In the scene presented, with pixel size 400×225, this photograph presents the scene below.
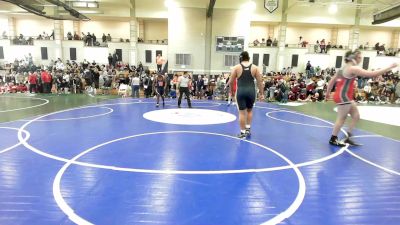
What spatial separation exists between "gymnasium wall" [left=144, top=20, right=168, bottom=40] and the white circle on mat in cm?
1861

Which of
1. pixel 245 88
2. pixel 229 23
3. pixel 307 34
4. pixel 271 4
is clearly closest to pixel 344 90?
pixel 245 88

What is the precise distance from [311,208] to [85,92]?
1492 cm

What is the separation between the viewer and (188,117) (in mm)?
8195

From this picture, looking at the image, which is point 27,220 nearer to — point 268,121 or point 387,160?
point 387,160

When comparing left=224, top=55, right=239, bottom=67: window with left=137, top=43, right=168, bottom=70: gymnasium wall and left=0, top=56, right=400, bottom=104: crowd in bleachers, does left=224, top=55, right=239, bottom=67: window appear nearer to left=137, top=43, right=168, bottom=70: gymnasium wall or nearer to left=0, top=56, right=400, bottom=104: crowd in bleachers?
left=0, top=56, right=400, bottom=104: crowd in bleachers

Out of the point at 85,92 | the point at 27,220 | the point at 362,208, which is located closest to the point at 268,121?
the point at 362,208

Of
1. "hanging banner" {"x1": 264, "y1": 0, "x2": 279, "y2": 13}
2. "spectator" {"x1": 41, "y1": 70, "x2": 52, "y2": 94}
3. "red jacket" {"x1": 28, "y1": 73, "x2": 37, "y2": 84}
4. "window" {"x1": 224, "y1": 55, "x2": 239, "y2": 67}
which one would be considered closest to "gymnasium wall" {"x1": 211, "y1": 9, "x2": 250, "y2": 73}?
"window" {"x1": 224, "y1": 55, "x2": 239, "y2": 67}

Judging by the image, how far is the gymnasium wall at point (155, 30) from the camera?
26.0 meters

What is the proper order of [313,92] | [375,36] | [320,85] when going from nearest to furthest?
[313,92]
[320,85]
[375,36]

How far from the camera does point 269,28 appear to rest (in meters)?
26.5

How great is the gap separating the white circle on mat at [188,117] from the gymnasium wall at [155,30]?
18608 mm

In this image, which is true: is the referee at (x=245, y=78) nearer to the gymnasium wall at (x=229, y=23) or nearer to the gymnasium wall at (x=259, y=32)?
the gymnasium wall at (x=229, y=23)

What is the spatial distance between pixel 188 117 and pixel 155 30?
65.6 feet

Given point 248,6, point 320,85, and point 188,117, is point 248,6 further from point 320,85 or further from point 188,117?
point 188,117
